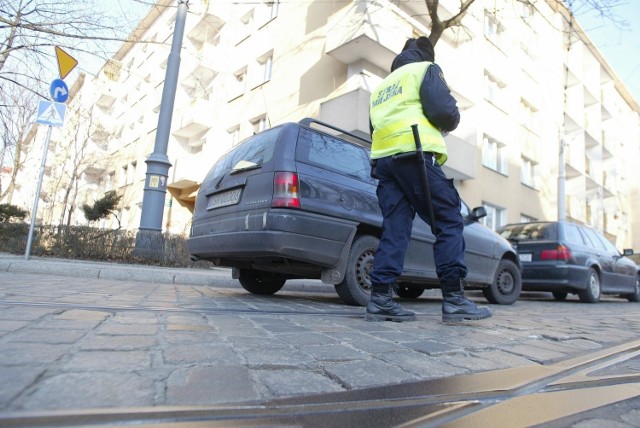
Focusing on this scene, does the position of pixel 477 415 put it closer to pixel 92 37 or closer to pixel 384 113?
pixel 384 113

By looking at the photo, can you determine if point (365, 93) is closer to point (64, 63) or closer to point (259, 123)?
point (259, 123)

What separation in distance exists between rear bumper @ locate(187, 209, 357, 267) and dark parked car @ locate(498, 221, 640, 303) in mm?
5968

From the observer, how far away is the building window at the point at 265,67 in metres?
18.0

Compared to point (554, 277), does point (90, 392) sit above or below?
below

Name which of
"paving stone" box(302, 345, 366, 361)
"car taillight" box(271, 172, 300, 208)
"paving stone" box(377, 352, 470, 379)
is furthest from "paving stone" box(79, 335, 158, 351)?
"car taillight" box(271, 172, 300, 208)

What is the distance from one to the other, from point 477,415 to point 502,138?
18.8 metres

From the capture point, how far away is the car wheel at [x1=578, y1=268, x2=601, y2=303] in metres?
8.75

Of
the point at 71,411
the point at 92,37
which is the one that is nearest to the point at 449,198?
the point at 71,411

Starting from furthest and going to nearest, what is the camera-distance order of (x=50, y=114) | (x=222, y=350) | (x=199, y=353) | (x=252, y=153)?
(x=50, y=114), (x=252, y=153), (x=222, y=350), (x=199, y=353)

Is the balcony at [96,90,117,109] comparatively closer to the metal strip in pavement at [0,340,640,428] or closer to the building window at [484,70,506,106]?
the building window at [484,70,506,106]

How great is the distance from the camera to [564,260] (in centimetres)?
848

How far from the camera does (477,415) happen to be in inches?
54.8

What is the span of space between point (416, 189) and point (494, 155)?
16597 mm

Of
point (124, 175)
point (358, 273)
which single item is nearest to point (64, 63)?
point (358, 273)
